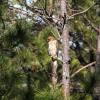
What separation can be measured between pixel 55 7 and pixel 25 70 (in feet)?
2.09

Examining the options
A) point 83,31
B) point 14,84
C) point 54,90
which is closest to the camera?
point 54,90

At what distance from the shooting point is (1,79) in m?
3.43

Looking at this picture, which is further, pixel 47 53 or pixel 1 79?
pixel 47 53

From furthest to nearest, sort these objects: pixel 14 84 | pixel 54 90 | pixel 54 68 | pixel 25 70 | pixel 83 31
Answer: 1. pixel 83 31
2. pixel 54 68
3. pixel 25 70
4. pixel 14 84
5. pixel 54 90

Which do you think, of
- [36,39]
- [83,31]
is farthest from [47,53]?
[83,31]

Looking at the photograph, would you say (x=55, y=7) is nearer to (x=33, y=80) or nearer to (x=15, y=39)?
(x=15, y=39)

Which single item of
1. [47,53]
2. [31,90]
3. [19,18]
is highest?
[19,18]

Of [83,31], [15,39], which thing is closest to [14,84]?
[15,39]

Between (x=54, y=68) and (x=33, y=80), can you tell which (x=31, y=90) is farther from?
(x=54, y=68)

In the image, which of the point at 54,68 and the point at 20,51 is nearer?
the point at 20,51

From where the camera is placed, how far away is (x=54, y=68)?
391 cm

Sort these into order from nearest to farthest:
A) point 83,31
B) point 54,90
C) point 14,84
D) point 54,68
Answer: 1. point 54,90
2. point 14,84
3. point 54,68
4. point 83,31

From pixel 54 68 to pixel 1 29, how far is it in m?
0.76

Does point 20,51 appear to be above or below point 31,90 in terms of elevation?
above
